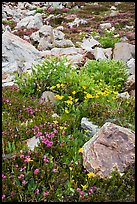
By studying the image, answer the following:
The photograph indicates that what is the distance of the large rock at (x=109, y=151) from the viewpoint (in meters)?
5.43

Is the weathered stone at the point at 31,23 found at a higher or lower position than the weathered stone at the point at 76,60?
lower

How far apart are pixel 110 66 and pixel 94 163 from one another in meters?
5.73

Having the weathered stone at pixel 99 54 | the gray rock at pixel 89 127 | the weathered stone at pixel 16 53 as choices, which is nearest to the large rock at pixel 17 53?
the weathered stone at pixel 16 53

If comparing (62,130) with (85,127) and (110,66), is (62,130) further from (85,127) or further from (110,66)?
(110,66)

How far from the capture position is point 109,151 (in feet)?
18.6

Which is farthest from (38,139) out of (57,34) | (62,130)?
(57,34)

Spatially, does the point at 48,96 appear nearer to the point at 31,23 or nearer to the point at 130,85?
the point at 130,85

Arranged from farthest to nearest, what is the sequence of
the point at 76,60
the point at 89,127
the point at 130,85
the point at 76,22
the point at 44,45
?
the point at 76,22
the point at 44,45
the point at 76,60
the point at 130,85
the point at 89,127

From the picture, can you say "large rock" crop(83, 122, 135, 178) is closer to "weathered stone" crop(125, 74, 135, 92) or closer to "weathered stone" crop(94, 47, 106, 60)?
"weathered stone" crop(125, 74, 135, 92)

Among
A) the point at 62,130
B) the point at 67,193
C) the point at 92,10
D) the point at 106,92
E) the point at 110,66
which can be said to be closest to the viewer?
the point at 67,193

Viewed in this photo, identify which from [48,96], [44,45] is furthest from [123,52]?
[48,96]

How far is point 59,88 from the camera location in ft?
28.7

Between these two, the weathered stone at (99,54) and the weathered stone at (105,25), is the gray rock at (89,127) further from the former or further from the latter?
the weathered stone at (105,25)

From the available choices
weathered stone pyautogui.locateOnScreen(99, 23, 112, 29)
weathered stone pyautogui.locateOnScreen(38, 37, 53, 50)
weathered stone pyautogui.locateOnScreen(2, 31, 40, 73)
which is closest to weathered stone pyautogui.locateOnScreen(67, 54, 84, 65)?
weathered stone pyautogui.locateOnScreen(2, 31, 40, 73)
